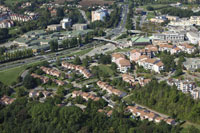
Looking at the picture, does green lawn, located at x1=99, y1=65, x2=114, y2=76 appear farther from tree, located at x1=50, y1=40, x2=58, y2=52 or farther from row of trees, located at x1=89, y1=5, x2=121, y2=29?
row of trees, located at x1=89, y1=5, x2=121, y2=29

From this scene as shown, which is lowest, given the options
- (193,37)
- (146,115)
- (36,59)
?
(146,115)

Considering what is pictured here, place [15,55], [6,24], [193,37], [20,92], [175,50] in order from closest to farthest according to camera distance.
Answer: [20,92], [175,50], [15,55], [193,37], [6,24]

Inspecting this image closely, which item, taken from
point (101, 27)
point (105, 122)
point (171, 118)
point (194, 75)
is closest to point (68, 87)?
point (105, 122)

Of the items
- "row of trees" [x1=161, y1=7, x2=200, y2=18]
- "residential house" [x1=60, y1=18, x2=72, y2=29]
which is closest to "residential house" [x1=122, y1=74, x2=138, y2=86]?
"residential house" [x1=60, y1=18, x2=72, y2=29]

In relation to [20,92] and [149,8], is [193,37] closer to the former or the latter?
[20,92]

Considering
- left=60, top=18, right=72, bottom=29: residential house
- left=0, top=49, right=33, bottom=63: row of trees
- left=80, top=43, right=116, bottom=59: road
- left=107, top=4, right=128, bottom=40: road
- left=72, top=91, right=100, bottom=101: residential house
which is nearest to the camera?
left=72, top=91, right=100, bottom=101: residential house

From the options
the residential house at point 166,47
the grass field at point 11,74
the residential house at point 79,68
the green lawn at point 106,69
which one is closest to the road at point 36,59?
the grass field at point 11,74

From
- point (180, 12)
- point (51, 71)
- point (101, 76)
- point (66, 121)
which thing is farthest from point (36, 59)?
point (180, 12)
